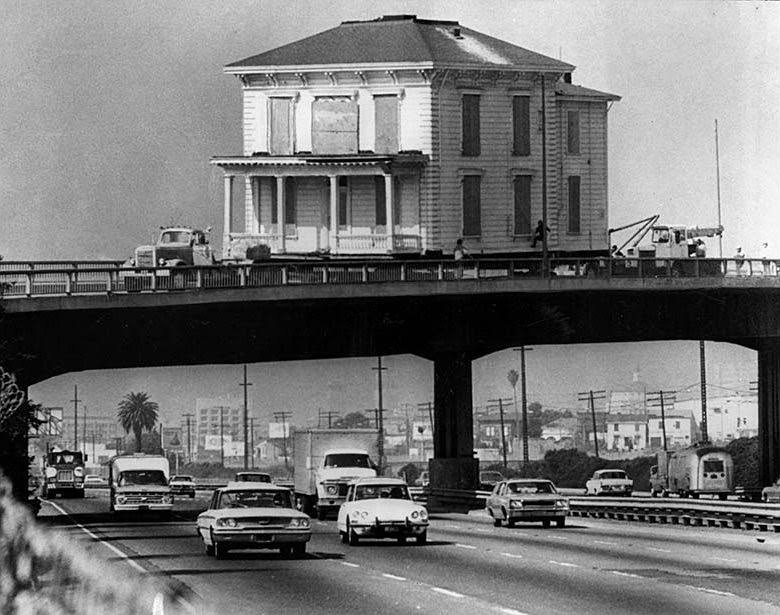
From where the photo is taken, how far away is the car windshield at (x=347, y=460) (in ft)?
196

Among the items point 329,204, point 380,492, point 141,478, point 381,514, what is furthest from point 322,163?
point 381,514

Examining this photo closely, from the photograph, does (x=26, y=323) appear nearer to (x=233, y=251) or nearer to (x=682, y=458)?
(x=233, y=251)

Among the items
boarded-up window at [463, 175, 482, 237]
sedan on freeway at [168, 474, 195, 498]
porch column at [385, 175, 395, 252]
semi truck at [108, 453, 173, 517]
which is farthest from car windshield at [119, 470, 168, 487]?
sedan on freeway at [168, 474, 195, 498]

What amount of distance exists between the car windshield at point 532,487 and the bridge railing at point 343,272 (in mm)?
14219

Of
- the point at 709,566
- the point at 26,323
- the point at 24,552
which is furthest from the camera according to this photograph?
the point at 26,323

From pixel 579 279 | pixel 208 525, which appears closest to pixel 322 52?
pixel 579 279

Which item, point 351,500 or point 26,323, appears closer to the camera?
point 351,500

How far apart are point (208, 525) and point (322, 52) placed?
174 ft

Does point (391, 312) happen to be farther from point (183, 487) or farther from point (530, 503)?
point (183, 487)

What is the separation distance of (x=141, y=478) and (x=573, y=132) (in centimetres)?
3566

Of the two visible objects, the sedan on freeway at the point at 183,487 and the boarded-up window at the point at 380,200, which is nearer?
the boarded-up window at the point at 380,200

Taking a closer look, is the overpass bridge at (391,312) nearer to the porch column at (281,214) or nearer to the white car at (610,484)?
the porch column at (281,214)

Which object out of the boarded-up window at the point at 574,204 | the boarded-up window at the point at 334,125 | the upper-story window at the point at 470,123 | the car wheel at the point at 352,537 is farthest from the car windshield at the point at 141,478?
the boarded-up window at the point at 574,204

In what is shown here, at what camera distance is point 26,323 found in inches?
Answer: 2530
